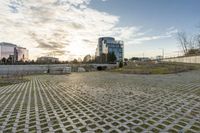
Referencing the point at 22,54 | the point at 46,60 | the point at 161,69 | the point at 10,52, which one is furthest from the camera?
the point at 22,54

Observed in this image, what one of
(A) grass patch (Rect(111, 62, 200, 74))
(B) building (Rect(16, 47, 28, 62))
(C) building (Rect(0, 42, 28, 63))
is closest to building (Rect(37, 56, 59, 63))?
(B) building (Rect(16, 47, 28, 62))

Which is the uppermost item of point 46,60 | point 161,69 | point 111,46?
point 111,46

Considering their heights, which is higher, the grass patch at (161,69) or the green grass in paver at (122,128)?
the grass patch at (161,69)

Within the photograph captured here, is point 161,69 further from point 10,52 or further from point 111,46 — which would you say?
point 111,46

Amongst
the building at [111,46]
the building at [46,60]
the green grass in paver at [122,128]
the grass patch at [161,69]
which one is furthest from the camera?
the building at [111,46]

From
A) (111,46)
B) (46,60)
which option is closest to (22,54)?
(46,60)

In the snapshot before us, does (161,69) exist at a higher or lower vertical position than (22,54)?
lower

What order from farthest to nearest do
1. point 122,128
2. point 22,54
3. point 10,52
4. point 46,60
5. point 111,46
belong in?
1. point 111,46
2. point 22,54
3. point 46,60
4. point 10,52
5. point 122,128

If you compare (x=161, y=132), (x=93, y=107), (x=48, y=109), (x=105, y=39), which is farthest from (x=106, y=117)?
(x=105, y=39)

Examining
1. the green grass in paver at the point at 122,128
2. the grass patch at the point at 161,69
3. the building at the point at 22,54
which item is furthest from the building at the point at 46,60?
the green grass in paver at the point at 122,128

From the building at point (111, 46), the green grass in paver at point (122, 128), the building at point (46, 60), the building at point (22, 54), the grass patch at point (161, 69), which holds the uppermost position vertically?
the building at point (111, 46)

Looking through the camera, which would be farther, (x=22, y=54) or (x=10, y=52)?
(x=22, y=54)

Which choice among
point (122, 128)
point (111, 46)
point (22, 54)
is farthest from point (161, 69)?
point (111, 46)

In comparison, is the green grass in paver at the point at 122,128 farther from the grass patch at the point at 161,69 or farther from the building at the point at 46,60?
the building at the point at 46,60
